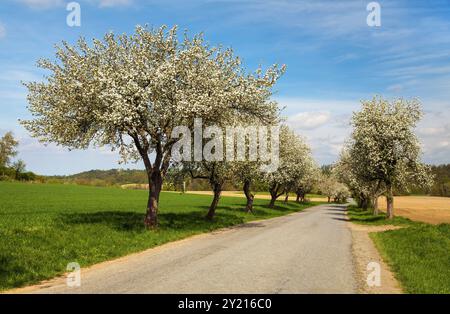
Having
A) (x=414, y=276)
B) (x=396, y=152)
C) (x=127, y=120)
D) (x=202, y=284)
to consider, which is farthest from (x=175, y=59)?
(x=396, y=152)

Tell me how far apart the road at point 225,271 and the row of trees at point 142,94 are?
8.52 meters

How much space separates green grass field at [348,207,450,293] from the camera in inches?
572

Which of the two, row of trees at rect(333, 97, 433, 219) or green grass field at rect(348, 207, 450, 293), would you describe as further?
row of trees at rect(333, 97, 433, 219)

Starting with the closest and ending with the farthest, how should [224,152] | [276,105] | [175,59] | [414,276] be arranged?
1. [414,276]
2. [175,59]
3. [276,105]
4. [224,152]

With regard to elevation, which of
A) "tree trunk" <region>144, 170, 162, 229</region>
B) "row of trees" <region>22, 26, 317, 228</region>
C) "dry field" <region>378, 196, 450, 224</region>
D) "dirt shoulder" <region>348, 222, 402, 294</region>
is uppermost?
"row of trees" <region>22, 26, 317, 228</region>

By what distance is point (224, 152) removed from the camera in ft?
→ 115

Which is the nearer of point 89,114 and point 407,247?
point 407,247

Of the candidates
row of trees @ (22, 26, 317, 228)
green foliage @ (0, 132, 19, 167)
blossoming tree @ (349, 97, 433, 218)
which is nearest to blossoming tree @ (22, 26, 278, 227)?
row of trees @ (22, 26, 317, 228)

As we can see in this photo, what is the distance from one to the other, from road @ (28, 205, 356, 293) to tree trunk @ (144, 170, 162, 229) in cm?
479

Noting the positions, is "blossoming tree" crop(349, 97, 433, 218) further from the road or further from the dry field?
the road

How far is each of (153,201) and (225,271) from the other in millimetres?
14111

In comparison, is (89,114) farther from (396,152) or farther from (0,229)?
(396,152)

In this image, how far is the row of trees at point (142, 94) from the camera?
86.0 ft
